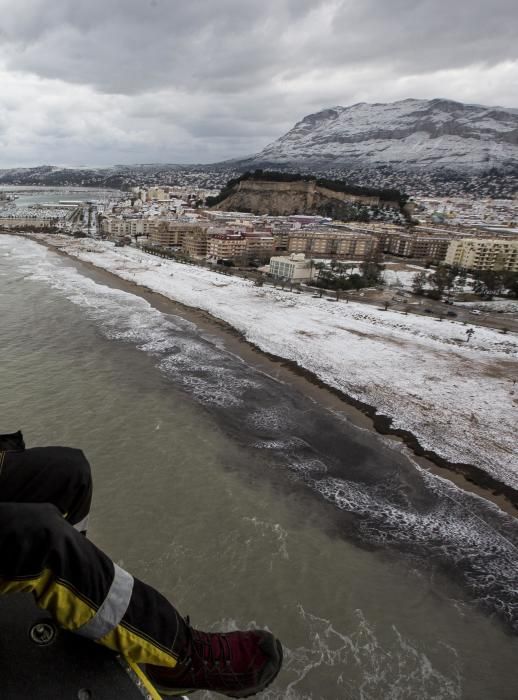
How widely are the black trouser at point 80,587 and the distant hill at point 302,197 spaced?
3483 inches

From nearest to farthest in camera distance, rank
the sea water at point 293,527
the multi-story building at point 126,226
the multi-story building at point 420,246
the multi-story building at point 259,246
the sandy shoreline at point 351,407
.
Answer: the sea water at point 293,527 < the sandy shoreline at point 351,407 < the multi-story building at point 259,246 < the multi-story building at point 420,246 < the multi-story building at point 126,226

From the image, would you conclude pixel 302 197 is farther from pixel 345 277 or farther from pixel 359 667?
pixel 359 667

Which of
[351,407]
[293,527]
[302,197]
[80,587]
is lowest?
[351,407]

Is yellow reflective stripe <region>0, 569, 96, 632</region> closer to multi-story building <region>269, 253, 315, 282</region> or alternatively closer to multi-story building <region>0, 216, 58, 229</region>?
multi-story building <region>269, 253, 315, 282</region>

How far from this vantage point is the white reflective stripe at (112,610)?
1543mm

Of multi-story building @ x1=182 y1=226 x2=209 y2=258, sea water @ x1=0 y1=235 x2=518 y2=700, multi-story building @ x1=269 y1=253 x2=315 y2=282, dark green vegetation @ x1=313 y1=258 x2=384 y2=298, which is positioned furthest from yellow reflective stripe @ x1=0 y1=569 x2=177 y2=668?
multi-story building @ x1=182 y1=226 x2=209 y2=258

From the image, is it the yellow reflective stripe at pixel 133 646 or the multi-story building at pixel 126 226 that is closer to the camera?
the yellow reflective stripe at pixel 133 646

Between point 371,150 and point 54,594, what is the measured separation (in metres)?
227

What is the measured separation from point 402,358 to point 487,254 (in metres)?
34.3

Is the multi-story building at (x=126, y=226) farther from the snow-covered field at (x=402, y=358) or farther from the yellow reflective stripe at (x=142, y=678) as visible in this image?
the yellow reflective stripe at (x=142, y=678)

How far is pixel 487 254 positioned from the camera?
45188mm

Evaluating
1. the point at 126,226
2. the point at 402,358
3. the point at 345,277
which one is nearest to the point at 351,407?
the point at 402,358

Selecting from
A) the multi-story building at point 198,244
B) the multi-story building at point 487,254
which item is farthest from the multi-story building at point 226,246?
the multi-story building at point 487,254

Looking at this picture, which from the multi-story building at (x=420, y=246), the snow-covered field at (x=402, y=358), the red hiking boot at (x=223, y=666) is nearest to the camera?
the red hiking boot at (x=223, y=666)
